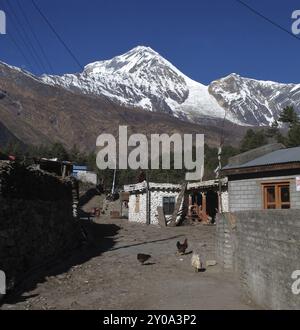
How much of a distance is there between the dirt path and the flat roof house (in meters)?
2.76

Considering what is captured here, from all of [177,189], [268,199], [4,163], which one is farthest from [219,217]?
[177,189]

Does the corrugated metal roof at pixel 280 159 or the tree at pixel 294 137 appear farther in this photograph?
the tree at pixel 294 137

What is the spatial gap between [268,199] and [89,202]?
47.9m

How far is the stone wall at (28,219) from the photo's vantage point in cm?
1450

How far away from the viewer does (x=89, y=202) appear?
66.3 m

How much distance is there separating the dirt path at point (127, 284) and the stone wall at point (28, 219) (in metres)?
0.72

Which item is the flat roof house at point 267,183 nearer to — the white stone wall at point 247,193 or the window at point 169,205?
the white stone wall at point 247,193

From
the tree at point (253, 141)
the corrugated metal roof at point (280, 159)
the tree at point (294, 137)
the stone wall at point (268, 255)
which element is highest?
the tree at point (253, 141)

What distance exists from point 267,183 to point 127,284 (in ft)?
25.0

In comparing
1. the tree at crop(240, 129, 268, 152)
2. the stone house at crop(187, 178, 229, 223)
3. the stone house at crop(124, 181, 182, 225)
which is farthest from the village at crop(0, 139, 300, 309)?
the tree at crop(240, 129, 268, 152)

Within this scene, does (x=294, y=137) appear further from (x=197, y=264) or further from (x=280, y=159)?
(x=197, y=264)

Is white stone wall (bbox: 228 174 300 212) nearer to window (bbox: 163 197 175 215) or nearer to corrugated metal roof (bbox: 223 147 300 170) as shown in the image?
corrugated metal roof (bbox: 223 147 300 170)

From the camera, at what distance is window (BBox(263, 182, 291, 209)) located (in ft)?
63.6

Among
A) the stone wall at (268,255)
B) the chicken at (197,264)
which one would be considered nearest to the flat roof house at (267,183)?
the chicken at (197,264)
